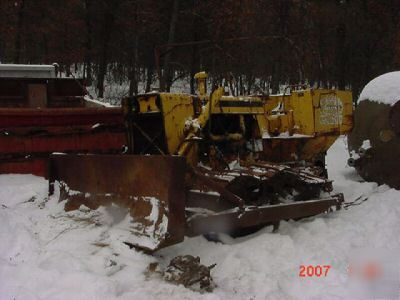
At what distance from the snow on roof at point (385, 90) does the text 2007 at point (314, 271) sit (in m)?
3.96

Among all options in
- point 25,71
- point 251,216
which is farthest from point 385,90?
point 25,71

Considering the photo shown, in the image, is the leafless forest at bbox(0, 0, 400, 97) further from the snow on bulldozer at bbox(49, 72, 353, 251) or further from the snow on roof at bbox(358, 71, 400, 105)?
the snow on bulldozer at bbox(49, 72, 353, 251)

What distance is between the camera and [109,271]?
12.8ft

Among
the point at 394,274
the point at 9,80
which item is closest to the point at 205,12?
the point at 9,80

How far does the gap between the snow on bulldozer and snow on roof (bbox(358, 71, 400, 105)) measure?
58 centimetres

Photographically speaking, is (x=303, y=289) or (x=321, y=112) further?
(x=321, y=112)

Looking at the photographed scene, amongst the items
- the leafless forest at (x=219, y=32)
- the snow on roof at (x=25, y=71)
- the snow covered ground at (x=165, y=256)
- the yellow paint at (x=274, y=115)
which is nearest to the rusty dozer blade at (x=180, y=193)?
the snow covered ground at (x=165, y=256)

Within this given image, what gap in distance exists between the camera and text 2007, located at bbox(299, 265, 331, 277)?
13.1ft

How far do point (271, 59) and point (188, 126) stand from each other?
1843 cm

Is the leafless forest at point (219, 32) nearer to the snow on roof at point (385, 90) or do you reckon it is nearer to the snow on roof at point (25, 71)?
the snow on roof at point (25, 71)

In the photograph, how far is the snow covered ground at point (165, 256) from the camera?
3.63 m

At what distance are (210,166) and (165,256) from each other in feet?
5.63

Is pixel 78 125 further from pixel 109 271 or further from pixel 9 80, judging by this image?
pixel 109 271

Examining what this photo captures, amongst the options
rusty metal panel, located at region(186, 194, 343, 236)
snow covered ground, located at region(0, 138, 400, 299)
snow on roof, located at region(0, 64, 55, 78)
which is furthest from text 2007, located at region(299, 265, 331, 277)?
snow on roof, located at region(0, 64, 55, 78)
